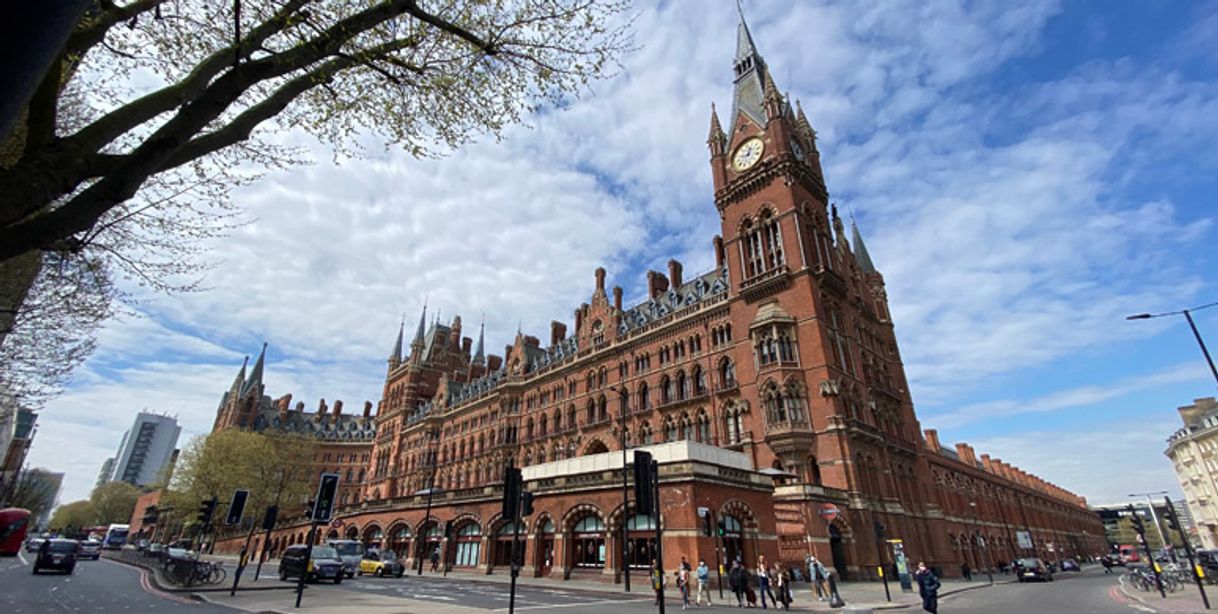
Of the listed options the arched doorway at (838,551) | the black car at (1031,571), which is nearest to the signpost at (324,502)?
the arched doorway at (838,551)

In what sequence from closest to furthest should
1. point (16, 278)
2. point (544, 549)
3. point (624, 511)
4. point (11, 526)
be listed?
point (16, 278) → point (11, 526) → point (624, 511) → point (544, 549)

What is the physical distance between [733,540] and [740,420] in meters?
10.4

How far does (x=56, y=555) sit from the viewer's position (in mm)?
28375

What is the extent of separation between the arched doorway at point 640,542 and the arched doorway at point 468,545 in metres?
13.2

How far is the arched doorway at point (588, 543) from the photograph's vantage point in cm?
3038

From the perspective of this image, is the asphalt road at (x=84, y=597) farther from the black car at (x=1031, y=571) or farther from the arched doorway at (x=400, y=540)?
the black car at (x=1031, y=571)

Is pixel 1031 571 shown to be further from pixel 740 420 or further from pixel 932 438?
pixel 932 438

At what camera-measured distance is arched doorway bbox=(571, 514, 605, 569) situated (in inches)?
1196

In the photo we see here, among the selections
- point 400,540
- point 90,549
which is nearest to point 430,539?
point 400,540

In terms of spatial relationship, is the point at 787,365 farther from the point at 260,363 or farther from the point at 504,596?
the point at 260,363

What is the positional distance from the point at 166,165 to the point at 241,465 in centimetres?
6542

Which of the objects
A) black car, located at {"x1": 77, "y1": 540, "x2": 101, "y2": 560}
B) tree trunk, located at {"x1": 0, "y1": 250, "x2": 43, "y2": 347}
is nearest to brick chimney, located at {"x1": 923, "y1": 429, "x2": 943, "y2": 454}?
tree trunk, located at {"x1": 0, "y1": 250, "x2": 43, "y2": 347}

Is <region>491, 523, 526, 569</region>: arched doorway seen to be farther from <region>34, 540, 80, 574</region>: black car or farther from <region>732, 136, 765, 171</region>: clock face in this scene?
<region>732, 136, 765, 171</region>: clock face

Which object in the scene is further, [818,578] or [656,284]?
[656,284]
